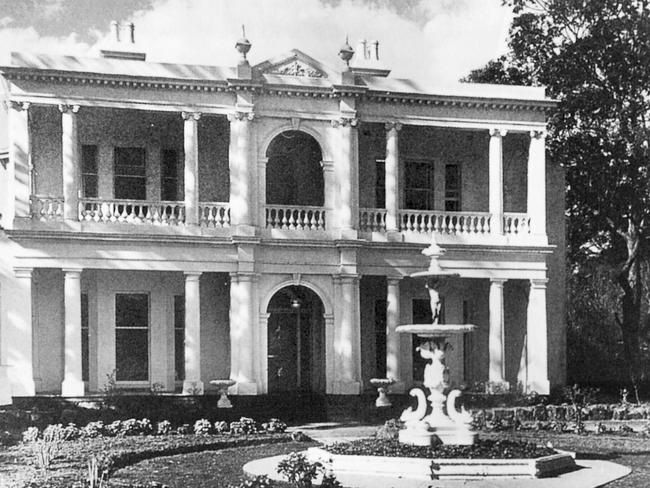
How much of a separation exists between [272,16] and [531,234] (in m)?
10.7

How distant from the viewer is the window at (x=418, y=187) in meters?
29.0

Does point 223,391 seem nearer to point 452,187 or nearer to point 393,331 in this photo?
point 393,331

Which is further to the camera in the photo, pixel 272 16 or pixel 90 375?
pixel 90 375

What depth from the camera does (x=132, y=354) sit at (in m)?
26.5

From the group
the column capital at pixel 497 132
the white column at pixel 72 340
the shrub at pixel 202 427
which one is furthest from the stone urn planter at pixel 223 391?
the column capital at pixel 497 132

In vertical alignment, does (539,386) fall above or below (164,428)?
above

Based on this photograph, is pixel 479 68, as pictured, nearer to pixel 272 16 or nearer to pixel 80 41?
pixel 272 16

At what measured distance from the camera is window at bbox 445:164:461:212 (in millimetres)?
29141

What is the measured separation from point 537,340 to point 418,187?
522 cm

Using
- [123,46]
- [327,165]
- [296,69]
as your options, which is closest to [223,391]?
[327,165]

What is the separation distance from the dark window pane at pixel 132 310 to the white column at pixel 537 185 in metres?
10.2

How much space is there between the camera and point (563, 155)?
32.0 meters

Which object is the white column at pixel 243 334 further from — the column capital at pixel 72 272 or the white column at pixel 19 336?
the white column at pixel 19 336

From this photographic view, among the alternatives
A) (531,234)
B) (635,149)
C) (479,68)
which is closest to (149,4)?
(531,234)
